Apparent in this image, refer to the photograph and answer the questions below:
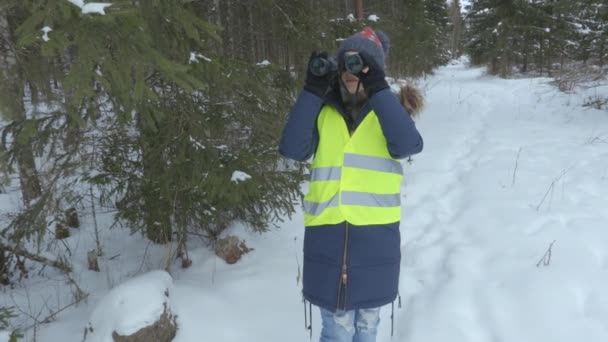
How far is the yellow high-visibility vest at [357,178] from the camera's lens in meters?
2.19

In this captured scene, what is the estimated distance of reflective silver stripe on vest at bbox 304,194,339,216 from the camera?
7.23 feet

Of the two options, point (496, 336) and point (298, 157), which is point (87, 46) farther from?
point (496, 336)

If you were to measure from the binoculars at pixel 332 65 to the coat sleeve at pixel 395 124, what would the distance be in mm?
173

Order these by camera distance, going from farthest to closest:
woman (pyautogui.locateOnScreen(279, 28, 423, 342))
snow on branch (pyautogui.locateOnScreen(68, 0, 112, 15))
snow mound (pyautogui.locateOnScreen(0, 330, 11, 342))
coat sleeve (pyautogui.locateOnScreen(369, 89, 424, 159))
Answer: snow mound (pyautogui.locateOnScreen(0, 330, 11, 342)), woman (pyautogui.locateOnScreen(279, 28, 423, 342)), coat sleeve (pyautogui.locateOnScreen(369, 89, 424, 159)), snow on branch (pyautogui.locateOnScreen(68, 0, 112, 15))

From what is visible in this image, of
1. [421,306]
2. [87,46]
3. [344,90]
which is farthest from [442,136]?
[87,46]

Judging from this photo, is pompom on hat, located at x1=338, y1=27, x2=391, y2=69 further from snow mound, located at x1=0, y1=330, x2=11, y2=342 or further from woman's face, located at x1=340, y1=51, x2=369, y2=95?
snow mound, located at x1=0, y1=330, x2=11, y2=342

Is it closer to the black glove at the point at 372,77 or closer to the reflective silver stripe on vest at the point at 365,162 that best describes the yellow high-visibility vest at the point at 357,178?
the reflective silver stripe on vest at the point at 365,162

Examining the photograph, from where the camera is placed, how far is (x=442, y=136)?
916cm

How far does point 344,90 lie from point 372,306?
120cm

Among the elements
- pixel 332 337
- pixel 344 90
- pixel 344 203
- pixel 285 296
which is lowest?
pixel 285 296

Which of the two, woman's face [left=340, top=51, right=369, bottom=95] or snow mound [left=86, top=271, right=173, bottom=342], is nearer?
woman's face [left=340, top=51, right=369, bottom=95]

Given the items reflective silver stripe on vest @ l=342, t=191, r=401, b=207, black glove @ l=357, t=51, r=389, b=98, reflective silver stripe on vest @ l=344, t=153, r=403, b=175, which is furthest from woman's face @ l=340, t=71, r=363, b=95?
reflective silver stripe on vest @ l=342, t=191, r=401, b=207

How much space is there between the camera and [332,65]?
2.21 m

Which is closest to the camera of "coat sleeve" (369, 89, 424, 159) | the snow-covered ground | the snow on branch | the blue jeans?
the snow on branch
